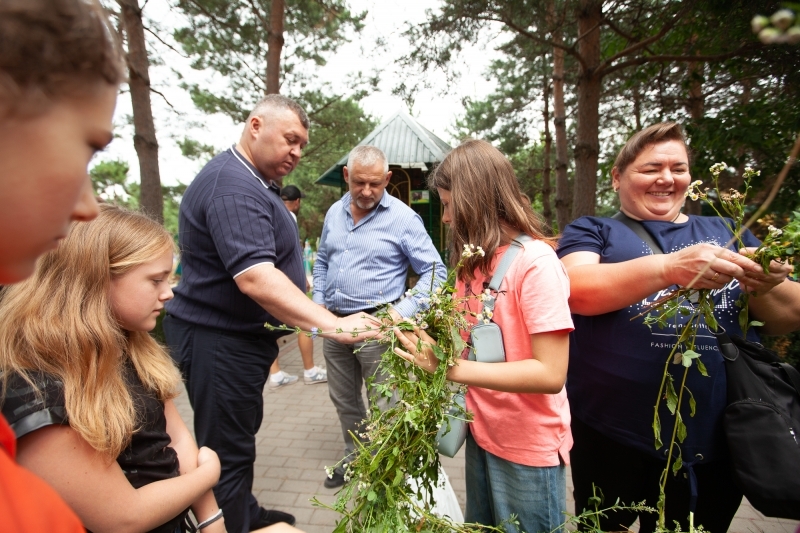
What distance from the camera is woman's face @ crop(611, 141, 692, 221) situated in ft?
6.00

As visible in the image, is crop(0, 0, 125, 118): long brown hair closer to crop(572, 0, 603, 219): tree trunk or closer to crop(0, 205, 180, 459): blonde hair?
crop(0, 205, 180, 459): blonde hair

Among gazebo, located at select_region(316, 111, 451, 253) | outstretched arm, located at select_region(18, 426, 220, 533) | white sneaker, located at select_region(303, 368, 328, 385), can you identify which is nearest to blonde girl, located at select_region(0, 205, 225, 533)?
outstretched arm, located at select_region(18, 426, 220, 533)

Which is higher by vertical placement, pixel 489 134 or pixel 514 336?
pixel 489 134

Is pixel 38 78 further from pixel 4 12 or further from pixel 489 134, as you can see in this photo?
pixel 489 134

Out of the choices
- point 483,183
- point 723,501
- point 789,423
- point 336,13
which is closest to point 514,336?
point 483,183

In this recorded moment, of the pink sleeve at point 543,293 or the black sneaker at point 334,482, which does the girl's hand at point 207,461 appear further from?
the black sneaker at point 334,482

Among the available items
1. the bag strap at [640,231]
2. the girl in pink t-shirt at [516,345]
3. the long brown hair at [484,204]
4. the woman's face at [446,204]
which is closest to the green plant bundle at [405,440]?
the girl in pink t-shirt at [516,345]

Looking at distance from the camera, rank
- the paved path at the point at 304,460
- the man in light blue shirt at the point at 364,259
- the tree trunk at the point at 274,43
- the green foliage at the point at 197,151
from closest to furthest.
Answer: the paved path at the point at 304,460
the man in light blue shirt at the point at 364,259
the tree trunk at the point at 274,43
the green foliage at the point at 197,151

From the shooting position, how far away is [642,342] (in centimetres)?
173

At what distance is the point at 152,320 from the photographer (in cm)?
160

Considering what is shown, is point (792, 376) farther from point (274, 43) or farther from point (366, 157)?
point (274, 43)

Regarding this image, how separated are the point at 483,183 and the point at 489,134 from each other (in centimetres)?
1557

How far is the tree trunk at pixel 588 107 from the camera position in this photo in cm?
559

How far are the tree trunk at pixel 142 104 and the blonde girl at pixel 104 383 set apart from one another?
4952 millimetres
